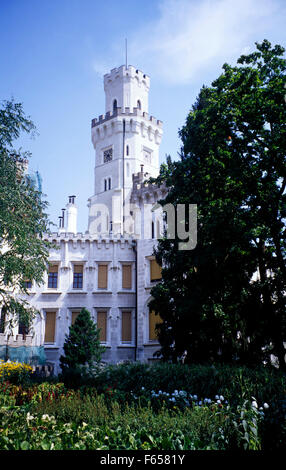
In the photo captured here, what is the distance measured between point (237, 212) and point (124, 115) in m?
34.4

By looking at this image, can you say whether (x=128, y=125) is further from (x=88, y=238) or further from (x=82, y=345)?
(x=82, y=345)

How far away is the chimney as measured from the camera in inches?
1650

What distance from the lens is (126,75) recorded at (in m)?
51.0

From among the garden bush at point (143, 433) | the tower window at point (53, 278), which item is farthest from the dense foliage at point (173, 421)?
the tower window at point (53, 278)

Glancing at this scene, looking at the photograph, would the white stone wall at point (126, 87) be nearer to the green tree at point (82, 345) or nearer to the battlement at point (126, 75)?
the battlement at point (126, 75)

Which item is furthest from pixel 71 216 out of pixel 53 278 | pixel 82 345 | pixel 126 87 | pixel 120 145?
pixel 82 345

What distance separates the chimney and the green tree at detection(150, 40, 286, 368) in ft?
79.2

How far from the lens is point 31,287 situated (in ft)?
107

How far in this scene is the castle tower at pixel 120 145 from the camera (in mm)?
46219

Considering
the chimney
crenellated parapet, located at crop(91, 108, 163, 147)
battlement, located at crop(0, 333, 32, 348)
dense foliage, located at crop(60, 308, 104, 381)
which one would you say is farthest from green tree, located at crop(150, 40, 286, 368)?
crenellated parapet, located at crop(91, 108, 163, 147)

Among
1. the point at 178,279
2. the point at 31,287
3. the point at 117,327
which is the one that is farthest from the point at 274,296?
the point at 31,287

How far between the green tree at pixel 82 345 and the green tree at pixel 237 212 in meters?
8.53

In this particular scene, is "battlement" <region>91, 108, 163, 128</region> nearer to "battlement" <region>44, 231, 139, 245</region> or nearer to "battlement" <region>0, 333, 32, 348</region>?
"battlement" <region>44, 231, 139, 245</region>

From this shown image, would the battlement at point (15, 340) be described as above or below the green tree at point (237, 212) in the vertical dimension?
below
